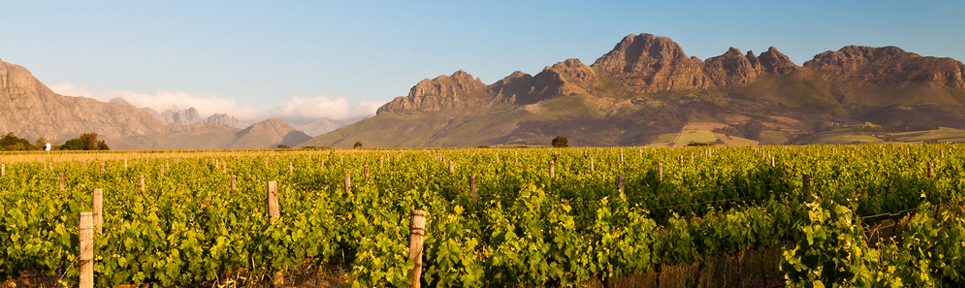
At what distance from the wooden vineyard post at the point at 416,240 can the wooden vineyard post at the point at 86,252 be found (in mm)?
3530

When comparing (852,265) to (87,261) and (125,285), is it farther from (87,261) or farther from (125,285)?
(125,285)

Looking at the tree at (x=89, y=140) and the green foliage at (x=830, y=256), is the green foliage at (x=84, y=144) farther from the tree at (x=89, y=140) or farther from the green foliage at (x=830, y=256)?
the green foliage at (x=830, y=256)

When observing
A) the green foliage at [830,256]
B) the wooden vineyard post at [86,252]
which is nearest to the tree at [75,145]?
the wooden vineyard post at [86,252]

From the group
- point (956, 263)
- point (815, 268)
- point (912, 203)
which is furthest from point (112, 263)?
point (912, 203)

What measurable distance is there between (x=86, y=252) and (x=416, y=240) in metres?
3.77

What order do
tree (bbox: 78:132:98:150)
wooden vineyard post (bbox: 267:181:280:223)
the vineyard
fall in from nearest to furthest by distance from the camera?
the vineyard < wooden vineyard post (bbox: 267:181:280:223) < tree (bbox: 78:132:98:150)

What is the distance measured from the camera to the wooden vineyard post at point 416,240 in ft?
14.9

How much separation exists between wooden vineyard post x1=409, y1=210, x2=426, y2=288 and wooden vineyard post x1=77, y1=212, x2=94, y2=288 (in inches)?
139

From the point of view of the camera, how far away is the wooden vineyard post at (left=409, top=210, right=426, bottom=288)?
4535 millimetres

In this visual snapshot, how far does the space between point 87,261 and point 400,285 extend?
143 inches

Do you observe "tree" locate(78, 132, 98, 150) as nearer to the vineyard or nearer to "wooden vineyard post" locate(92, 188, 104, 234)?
the vineyard

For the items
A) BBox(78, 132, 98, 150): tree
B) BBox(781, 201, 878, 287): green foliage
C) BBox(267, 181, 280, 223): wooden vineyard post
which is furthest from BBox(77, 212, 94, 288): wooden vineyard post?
BBox(78, 132, 98, 150): tree

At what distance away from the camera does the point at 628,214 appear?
22.2 feet

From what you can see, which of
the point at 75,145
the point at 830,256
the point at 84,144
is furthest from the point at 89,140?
the point at 830,256
